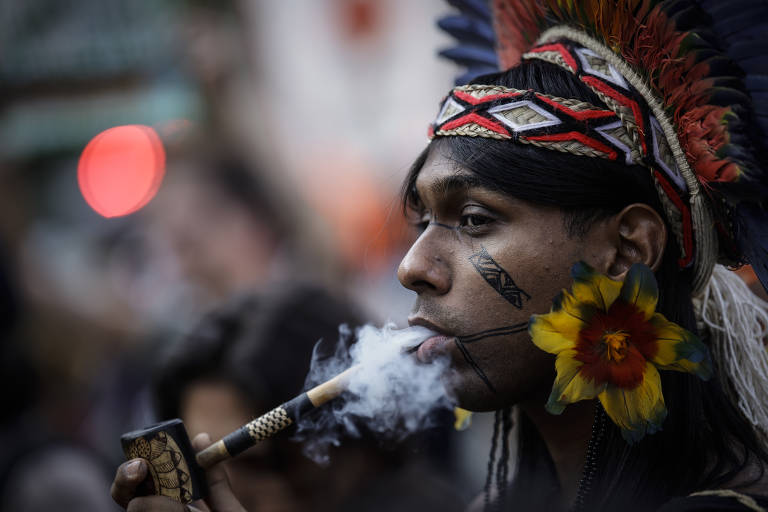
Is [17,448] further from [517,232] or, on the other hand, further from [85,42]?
[85,42]

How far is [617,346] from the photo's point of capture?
1.89 m

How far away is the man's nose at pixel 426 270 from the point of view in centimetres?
200

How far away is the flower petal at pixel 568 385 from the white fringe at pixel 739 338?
1.78 feet

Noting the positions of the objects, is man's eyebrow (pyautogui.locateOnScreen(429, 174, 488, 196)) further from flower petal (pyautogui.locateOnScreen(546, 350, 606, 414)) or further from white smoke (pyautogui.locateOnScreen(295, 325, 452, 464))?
flower petal (pyautogui.locateOnScreen(546, 350, 606, 414))

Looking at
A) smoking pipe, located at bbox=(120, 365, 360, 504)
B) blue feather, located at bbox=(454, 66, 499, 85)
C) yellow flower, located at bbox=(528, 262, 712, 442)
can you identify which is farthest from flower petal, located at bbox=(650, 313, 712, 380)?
blue feather, located at bbox=(454, 66, 499, 85)

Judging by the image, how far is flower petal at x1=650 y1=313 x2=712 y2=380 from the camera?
6.03ft

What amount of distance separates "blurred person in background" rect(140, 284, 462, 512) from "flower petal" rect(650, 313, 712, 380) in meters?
1.56

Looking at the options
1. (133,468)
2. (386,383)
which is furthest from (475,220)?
(133,468)

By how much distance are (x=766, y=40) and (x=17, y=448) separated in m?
3.87

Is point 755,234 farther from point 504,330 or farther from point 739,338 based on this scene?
point 504,330

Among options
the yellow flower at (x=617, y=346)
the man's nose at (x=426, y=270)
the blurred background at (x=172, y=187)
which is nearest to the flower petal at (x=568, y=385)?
the yellow flower at (x=617, y=346)

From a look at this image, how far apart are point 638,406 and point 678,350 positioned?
176mm

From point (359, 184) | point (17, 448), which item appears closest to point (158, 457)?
point (17, 448)

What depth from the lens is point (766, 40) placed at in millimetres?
1894
